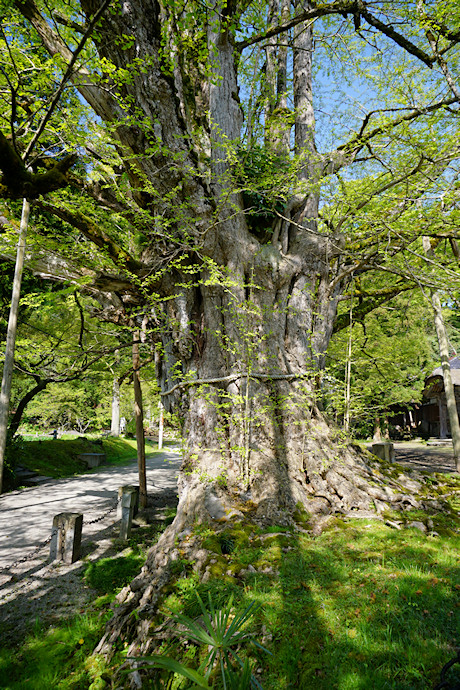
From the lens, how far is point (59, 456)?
12.5 m

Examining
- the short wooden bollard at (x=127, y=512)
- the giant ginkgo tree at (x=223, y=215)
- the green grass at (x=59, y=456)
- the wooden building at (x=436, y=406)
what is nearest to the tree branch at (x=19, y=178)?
the giant ginkgo tree at (x=223, y=215)

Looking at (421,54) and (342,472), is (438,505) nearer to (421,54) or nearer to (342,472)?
(342,472)

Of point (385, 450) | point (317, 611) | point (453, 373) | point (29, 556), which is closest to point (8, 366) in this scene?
point (317, 611)

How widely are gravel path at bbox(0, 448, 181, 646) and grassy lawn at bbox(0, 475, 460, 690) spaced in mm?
330

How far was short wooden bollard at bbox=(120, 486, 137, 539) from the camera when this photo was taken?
557 cm

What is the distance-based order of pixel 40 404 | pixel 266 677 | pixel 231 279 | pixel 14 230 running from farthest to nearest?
pixel 40 404, pixel 231 279, pixel 14 230, pixel 266 677

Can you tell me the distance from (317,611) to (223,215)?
4.86m

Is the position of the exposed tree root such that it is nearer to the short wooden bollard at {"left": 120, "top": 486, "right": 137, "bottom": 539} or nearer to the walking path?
the walking path

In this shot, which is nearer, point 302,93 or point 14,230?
point 14,230

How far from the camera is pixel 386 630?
2162 millimetres

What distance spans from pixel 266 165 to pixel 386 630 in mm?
5610

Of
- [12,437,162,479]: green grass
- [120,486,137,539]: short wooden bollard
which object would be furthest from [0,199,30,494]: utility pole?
[12,437,162,479]: green grass

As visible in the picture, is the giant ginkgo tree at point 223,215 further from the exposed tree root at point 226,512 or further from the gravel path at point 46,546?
the gravel path at point 46,546

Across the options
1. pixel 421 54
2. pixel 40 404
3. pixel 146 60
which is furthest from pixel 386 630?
pixel 40 404
